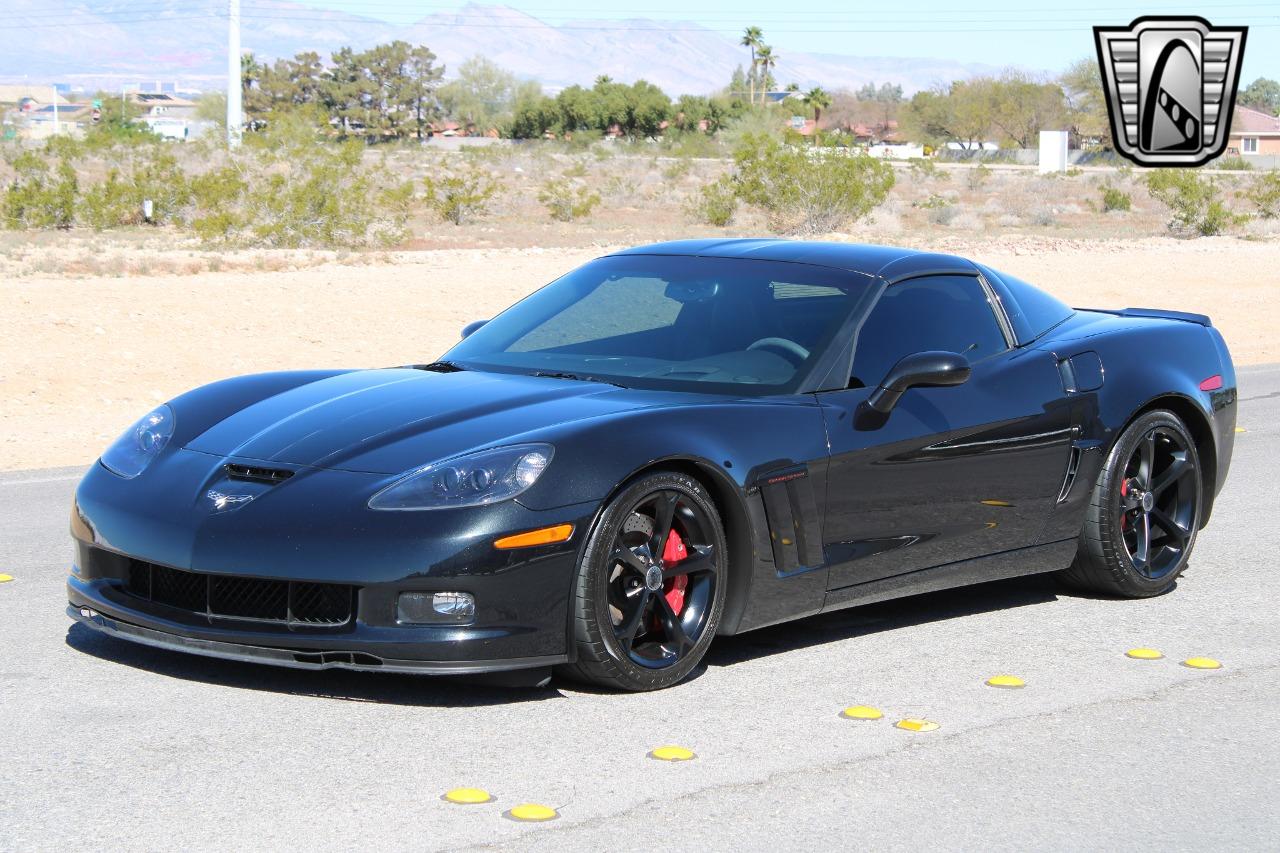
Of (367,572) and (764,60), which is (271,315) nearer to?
(367,572)

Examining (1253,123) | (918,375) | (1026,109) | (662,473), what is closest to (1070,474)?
(918,375)

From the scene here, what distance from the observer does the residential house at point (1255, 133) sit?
11619 centimetres

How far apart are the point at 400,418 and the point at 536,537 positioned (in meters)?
0.76

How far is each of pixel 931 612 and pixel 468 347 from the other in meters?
2.04

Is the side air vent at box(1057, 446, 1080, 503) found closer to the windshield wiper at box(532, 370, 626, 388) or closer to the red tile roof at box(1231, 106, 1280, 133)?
the windshield wiper at box(532, 370, 626, 388)

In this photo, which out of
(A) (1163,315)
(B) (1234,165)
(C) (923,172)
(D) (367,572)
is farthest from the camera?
(B) (1234,165)

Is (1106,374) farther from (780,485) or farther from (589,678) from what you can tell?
(589,678)

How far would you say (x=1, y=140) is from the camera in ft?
155

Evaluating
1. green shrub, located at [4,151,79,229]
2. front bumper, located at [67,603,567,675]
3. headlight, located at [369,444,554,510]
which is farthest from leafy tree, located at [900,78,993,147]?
front bumper, located at [67,603,567,675]

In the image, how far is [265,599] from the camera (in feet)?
16.1

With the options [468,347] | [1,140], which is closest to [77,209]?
[1,140]

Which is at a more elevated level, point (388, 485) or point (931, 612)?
point (388, 485)

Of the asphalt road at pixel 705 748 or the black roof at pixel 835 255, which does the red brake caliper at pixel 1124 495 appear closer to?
the asphalt road at pixel 705 748

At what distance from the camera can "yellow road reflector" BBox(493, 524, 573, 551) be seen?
15.8 feet
